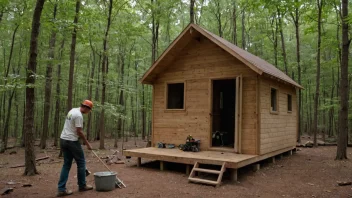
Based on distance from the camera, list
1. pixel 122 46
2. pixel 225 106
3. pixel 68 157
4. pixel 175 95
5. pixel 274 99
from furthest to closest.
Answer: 1. pixel 122 46
2. pixel 225 106
3. pixel 175 95
4. pixel 274 99
5. pixel 68 157

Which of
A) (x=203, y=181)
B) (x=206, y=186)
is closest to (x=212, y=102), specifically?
(x=203, y=181)

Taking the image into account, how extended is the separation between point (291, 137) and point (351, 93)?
12126mm

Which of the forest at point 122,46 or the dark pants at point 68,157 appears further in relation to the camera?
the forest at point 122,46

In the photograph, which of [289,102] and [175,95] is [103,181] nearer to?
[175,95]

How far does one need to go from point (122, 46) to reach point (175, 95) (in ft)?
43.0

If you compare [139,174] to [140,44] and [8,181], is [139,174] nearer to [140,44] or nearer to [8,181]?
[8,181]

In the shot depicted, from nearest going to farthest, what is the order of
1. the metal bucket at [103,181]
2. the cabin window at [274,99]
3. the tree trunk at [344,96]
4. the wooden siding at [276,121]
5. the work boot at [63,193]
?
the work boot at [63,193] → the metal bucket at [103,181] → the wooden siding at [276,121] → the tree trunk at [344,96] → the cabin window at [274,99]

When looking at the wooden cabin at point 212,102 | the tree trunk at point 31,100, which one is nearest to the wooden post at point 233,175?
the wooden cabin at point 212,102

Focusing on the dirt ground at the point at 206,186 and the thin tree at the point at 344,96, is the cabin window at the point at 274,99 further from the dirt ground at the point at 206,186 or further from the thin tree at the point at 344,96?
the thin tree at the point at 344,96

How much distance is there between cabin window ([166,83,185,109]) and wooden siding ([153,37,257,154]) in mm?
252

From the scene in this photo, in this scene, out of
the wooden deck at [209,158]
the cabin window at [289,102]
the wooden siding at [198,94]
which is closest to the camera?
the wooden deck at [209,158]

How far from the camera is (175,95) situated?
384 inches

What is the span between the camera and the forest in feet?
38.6

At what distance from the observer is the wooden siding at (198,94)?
7.84m
